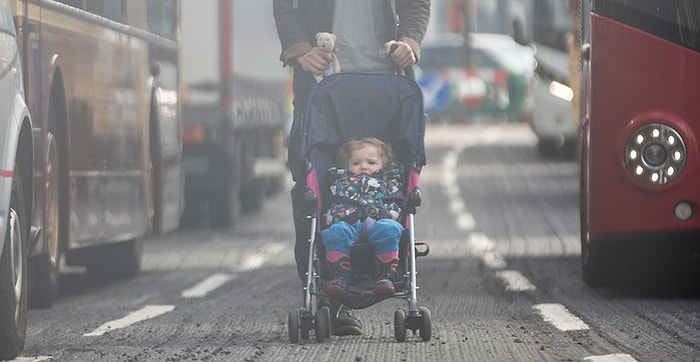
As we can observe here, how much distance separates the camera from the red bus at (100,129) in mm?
10664

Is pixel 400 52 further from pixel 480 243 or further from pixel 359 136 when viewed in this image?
pixel 480 243

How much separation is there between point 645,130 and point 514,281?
2.15m

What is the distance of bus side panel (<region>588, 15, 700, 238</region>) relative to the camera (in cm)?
1055

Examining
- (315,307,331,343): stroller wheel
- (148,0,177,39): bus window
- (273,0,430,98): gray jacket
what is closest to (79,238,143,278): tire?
(148,0,177,39): bus window

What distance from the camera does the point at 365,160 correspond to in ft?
30.5

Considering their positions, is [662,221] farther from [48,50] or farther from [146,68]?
[146,68]

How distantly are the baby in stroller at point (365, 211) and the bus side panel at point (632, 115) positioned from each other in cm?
175

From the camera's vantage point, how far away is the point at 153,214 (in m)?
14.8

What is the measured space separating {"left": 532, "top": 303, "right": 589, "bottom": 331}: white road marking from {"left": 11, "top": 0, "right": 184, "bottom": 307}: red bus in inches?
97.7

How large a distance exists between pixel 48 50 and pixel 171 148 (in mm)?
4851

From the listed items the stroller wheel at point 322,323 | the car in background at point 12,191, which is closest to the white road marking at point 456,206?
the stroller wheel at point 322,323

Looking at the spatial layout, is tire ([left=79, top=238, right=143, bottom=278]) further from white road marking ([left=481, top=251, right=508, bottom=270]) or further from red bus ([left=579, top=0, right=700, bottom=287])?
red bus ([left=579, top=0, right=700, bottom=287])

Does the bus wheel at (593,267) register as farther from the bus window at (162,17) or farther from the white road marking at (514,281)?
the bus window at (162,17)

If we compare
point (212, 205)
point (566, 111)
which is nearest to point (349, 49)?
point (212, 205)
